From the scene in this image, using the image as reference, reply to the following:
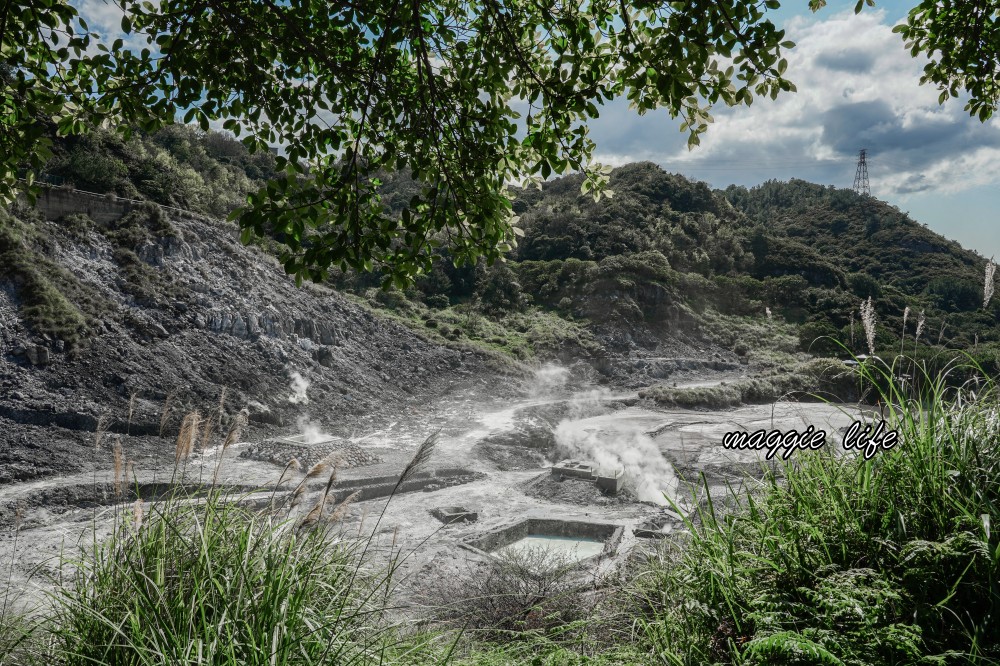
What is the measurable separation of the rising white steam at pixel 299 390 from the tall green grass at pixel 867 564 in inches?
415

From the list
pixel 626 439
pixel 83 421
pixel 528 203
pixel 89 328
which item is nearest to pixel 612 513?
pixel 626 439

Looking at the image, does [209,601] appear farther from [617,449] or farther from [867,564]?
[617,449]

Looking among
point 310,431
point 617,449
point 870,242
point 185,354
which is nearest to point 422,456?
point 617,449

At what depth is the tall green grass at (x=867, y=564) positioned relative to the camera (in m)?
1.33

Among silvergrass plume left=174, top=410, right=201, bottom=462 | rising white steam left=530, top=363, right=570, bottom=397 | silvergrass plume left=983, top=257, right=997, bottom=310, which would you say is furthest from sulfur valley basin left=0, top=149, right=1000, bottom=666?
silvergrass plume left=983, top=257, right=997, bottom=310

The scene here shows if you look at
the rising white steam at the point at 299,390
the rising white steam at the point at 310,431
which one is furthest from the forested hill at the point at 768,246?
the rising white steam at the point at 299,390

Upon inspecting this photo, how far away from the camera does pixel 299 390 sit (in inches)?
467

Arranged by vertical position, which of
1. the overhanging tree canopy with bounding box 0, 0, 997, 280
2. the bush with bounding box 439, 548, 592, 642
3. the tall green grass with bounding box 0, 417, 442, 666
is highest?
the overhanging tree canopy with bounding box 0, 0, 997, 280

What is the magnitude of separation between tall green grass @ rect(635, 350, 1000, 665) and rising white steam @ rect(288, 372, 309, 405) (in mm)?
10542

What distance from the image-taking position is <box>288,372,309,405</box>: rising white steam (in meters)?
11.6

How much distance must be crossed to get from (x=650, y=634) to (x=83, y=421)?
9.46 m

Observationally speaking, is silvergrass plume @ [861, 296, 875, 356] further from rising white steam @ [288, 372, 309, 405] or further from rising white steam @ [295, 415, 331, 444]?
rising white steam @ [288, 372, 309, 405]

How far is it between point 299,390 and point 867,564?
11.4 meters

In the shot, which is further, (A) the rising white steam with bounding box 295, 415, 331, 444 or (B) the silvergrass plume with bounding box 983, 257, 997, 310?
(A) the rising white steam with bounding box 295, 415, 331, 444
